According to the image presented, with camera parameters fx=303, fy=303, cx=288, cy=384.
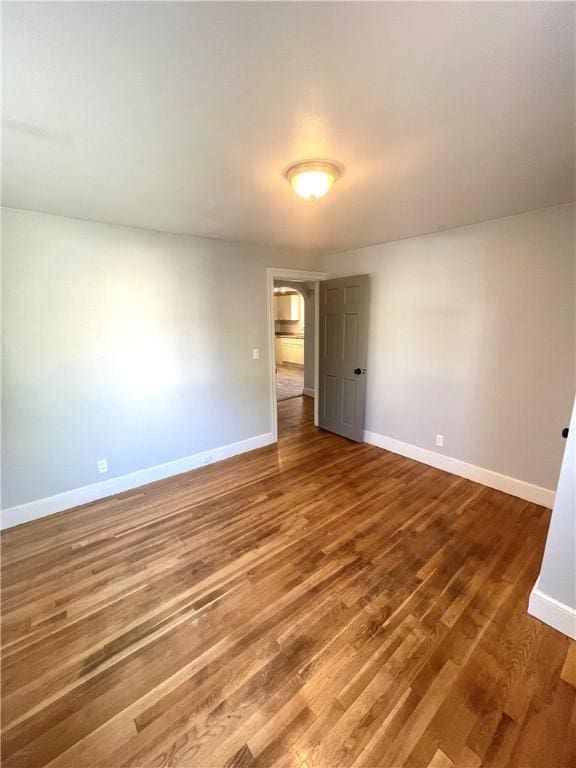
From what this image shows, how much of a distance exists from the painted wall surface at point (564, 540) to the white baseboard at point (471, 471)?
1217mm

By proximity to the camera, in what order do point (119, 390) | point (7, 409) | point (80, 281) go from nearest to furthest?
point (7, 409) → point (80, 281) → point (119, 390)

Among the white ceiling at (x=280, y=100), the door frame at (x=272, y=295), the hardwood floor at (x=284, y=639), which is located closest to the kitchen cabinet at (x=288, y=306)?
the door frame at (x=272, y=295)

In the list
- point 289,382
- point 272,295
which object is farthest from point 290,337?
point 272,295

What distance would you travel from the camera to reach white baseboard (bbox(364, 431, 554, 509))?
8.39 feet

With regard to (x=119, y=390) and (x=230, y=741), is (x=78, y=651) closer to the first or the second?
(x=230, y=741)

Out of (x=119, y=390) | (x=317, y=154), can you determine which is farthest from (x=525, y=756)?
(x=119, y=390)

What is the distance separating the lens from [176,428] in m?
3.12

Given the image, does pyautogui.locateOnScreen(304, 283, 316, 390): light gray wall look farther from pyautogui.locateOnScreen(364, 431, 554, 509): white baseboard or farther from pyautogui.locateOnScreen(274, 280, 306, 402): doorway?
pyautogui.locateOnScreen(364, 431, 554, 509): white baseboard

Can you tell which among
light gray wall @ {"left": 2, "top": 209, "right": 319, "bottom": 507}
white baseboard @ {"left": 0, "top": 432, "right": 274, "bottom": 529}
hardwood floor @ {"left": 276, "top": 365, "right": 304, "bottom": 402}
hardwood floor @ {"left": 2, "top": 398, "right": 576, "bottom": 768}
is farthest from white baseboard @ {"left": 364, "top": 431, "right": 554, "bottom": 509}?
hardwood floor @ {"left": 276, "top": 365, "right": 304, "bottom": 402}

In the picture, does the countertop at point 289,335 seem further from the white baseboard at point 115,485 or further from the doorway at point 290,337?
the white baseboard at point 115,485

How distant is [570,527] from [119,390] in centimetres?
323

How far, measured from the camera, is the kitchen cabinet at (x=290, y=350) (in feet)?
29.4

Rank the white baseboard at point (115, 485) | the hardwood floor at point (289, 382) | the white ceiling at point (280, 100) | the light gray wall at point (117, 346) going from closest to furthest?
the white ceiling at point (280, 100) → the light gray wall at point (117, 346) → the white baseboard at point (115, 485) → the hardwood floor at point (289, 382)

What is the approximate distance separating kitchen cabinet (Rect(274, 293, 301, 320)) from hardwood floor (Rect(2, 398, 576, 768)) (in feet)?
25.1
